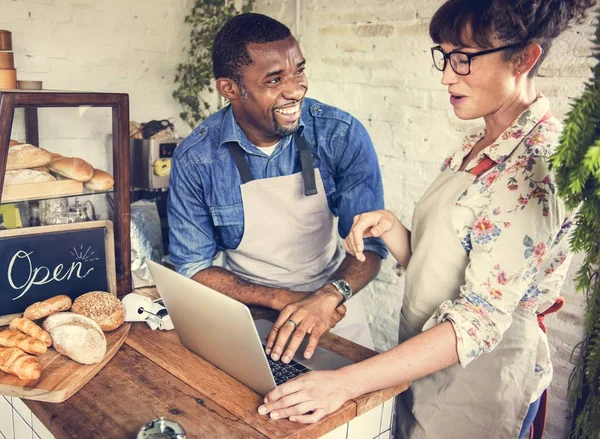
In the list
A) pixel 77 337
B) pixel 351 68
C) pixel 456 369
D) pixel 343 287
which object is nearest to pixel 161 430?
pixel 77 337

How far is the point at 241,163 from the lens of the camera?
1.86 metres

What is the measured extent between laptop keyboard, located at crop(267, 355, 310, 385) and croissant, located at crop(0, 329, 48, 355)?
21.6 inches

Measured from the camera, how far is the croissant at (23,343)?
1.33m

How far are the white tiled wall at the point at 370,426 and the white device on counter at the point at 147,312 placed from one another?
1.86ft

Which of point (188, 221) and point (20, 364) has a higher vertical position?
point (188, 221)

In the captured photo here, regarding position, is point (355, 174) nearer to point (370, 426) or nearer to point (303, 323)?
point (303, 323)

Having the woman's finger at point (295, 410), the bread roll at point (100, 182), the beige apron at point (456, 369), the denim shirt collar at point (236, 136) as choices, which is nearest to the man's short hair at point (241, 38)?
the denim shirt collar at point (236, 136)

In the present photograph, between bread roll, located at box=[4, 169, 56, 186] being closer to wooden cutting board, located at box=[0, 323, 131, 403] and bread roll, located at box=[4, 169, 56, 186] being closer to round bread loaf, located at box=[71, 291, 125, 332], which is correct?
round bread loaf, located at box=[71, 291, 125, 332]

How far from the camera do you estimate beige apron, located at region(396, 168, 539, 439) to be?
128cm

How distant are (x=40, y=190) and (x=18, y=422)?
24.7 inches

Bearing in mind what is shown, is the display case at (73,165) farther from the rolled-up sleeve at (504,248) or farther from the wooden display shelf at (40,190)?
the rolled-up sleeve at (504,248)

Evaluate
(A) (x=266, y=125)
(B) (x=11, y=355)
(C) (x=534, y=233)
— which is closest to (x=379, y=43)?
(A) (x=266, y=125)

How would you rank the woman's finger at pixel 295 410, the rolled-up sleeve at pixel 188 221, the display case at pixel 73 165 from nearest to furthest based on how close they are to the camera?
the woman's finger at pixel 295 410 < the display case at pixel 73 165 < the rolled-up sleeve at pixel 188 221

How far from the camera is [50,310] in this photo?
58.2 inches
